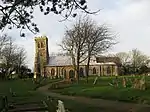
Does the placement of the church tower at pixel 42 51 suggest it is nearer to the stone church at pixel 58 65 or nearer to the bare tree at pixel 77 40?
the stone church at pixel 58 65

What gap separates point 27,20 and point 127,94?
15492 millimetres

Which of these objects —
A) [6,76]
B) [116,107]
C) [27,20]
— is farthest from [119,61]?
[27,20]

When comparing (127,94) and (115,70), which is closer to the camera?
(127,94)

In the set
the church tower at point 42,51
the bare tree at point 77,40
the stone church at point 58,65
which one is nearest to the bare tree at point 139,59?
the stone church at point 58,65

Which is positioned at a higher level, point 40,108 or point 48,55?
point 48,55

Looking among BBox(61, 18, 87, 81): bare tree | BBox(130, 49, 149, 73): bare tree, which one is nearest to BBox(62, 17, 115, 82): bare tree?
BBox(61, 18, 87, 81): bare tree

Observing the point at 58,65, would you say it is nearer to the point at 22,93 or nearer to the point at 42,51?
the point at 42,51

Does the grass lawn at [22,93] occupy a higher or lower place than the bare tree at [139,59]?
lower

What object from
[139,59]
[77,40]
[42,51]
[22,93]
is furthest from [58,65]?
[22,93]

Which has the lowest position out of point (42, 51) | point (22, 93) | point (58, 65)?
point (22, 93)

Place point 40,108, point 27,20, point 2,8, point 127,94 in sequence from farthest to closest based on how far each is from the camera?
point 127,94
point 40,108
point 27,20
point 2,8

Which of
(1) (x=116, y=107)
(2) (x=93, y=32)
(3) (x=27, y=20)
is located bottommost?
(1) (x=116, y=107)

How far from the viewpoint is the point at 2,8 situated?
1211 cm

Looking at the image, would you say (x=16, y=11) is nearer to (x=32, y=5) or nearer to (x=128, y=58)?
(x=32, y=5)
